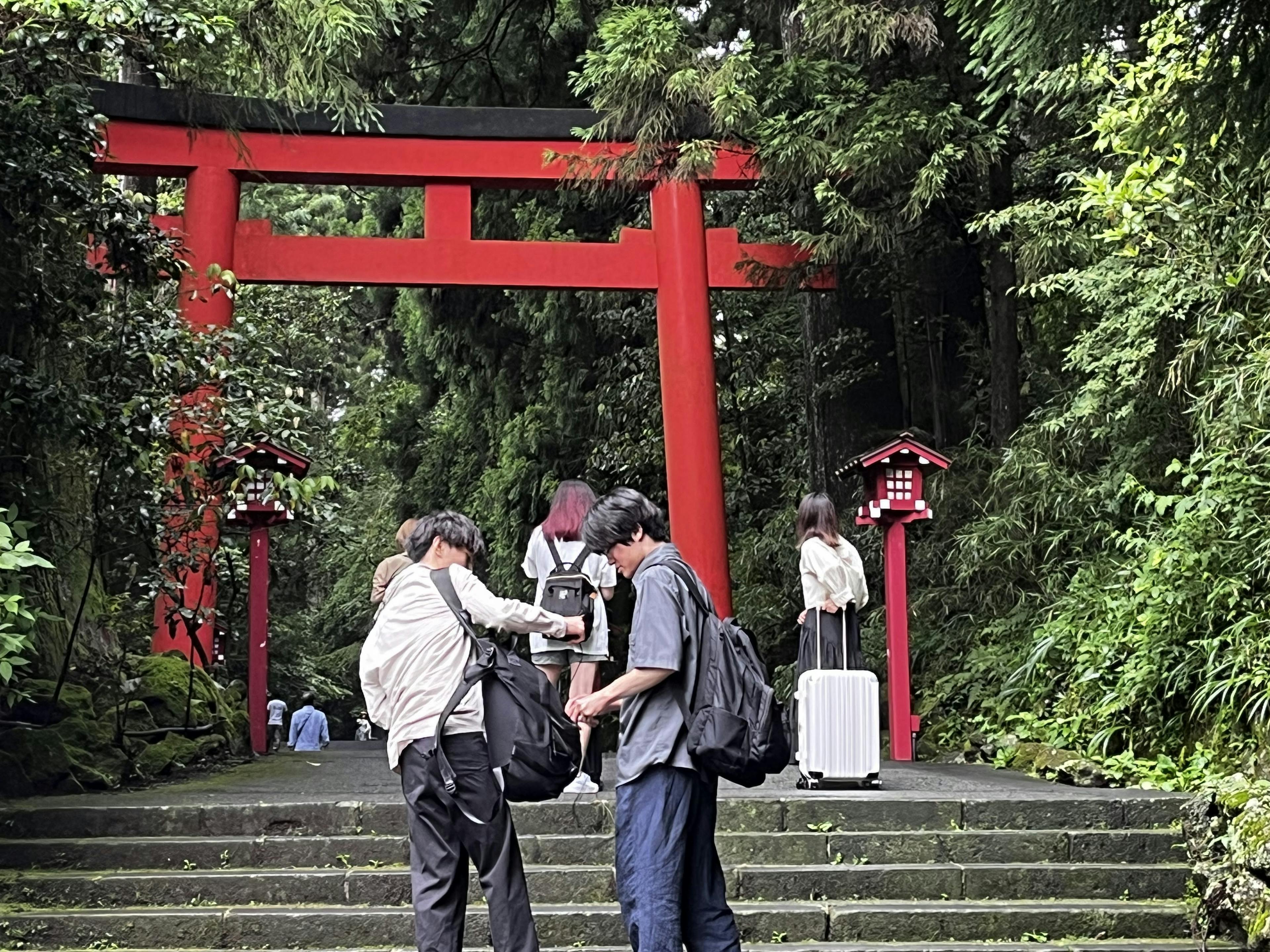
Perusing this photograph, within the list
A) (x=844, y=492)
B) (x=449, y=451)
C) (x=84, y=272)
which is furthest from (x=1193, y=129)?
(x=449, y=451)

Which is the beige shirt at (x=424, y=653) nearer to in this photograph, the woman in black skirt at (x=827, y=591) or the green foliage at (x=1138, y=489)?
the woman in black skirt at (x=827, y=591)

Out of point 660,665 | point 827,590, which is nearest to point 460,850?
point 660,665

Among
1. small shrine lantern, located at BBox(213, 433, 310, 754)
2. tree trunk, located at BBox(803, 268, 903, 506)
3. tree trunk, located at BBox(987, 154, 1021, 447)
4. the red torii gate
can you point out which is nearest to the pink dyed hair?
small shrine lantern, located at BBox(213, 433, 310, 754)

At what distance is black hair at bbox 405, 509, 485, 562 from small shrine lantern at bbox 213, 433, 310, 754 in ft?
17.6

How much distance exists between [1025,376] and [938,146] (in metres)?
3.81

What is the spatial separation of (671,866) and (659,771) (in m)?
0.26

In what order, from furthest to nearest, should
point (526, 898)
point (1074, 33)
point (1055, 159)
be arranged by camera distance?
point (1055, 159) < point (1074, 33) < point (526, 898)

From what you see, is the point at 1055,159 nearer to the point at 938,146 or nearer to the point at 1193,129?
the point at 938,146

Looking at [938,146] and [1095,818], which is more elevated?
[938,146]

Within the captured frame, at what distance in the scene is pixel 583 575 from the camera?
21.5 ft

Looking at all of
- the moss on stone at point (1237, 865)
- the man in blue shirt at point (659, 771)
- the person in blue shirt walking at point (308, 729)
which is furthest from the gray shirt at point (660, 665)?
the person in blue shirt walking at point (308, 729)

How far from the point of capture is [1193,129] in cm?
548

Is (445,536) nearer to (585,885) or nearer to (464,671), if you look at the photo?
(464,671)

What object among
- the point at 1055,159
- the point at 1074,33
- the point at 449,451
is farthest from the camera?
the point at 449,451
